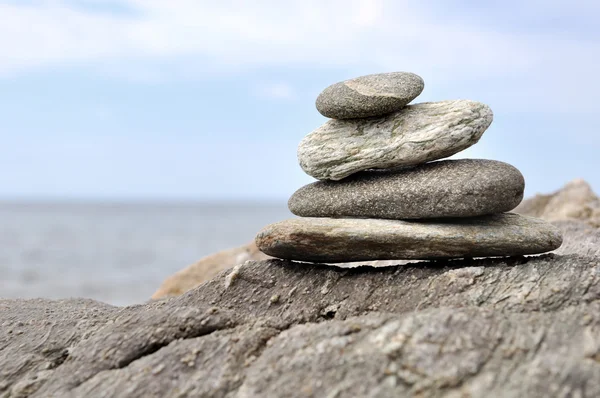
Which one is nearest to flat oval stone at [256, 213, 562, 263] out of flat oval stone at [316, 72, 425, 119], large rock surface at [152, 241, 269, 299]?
flat oval stone at [316, 72, 425, 119]

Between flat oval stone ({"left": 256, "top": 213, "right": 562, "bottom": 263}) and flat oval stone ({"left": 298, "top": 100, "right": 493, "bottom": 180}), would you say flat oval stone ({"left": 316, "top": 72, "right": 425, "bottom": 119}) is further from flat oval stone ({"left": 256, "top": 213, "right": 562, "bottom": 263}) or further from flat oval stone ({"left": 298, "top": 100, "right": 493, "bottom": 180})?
flat oval stone ({"left": 256, "top": 213, "right": 562, "bottom": 263})

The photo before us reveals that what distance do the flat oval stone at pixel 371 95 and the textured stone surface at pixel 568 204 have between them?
966 centimetres

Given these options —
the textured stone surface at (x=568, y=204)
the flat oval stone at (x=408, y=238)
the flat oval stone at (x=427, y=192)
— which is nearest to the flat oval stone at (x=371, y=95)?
the flat oval stone at (x=427, y=192)

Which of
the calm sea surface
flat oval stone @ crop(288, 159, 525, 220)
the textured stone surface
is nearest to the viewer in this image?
flat oval stone @ crop(288, 159, 525, 220)

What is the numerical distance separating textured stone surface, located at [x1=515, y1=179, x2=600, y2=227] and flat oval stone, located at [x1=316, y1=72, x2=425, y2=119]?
966 cm

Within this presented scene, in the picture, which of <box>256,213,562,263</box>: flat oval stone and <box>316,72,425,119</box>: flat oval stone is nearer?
<box>256,213,562,263</box>: flat oval stone

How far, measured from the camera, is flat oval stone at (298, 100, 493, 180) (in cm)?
699

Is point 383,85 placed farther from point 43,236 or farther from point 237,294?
point 43,236

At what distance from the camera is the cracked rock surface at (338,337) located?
5.02 m

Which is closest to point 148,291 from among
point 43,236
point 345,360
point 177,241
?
point 345,360

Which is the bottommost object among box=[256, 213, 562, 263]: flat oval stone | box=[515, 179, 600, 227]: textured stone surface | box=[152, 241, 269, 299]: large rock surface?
box=[152, 241, 269, 299]: large rock surface

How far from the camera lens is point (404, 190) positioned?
23.1 feet

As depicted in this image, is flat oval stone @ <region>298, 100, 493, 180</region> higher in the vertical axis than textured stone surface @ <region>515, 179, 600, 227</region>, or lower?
higher

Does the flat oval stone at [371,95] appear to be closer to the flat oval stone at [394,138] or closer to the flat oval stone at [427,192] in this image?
the flat oval stone at [394,138]
